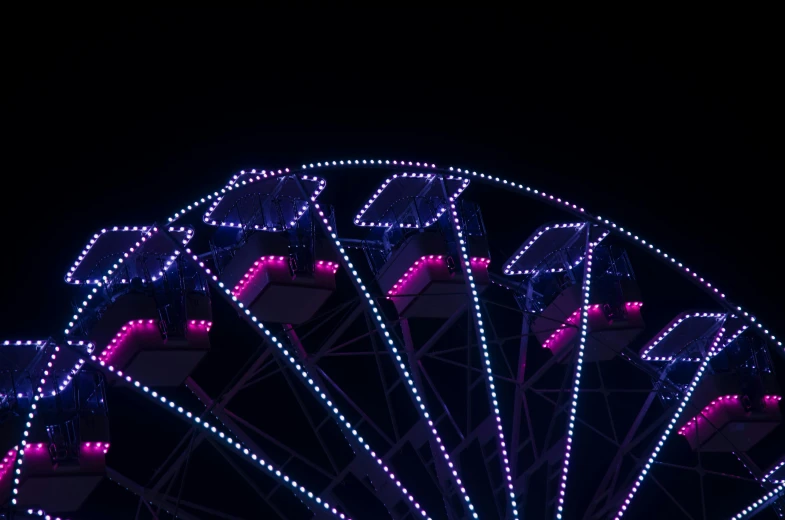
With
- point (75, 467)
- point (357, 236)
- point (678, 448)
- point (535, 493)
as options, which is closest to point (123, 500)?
point (75, 467)

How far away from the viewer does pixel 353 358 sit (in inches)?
818

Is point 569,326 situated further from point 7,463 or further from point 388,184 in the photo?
point 7,463

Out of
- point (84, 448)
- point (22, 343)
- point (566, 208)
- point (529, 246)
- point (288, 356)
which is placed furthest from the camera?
point (529, 246)

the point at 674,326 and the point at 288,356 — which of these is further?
the point at 674,326

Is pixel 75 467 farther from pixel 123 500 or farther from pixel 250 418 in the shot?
pixel 250 418

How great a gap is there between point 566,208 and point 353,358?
6260 millimetres

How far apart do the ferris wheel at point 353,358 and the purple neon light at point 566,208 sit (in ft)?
0.10

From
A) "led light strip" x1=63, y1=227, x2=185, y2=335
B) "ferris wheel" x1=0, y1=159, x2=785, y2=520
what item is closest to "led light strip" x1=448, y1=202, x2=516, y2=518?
"ferris wheel" x1=0, y1=159, x2=785, y2=520

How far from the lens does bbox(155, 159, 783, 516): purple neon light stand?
46.5ft

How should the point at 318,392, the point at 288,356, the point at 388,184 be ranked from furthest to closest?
the point at 388,184 → the point at 288,356 → the point at 318,392

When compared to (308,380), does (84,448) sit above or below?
below

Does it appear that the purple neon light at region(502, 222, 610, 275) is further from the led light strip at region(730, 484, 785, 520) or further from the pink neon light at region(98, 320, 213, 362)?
the pink neon light at region(98, 320, 213, 362)

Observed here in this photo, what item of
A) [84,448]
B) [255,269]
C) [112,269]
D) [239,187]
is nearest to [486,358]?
[255,269]

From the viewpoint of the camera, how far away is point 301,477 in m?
20.3
